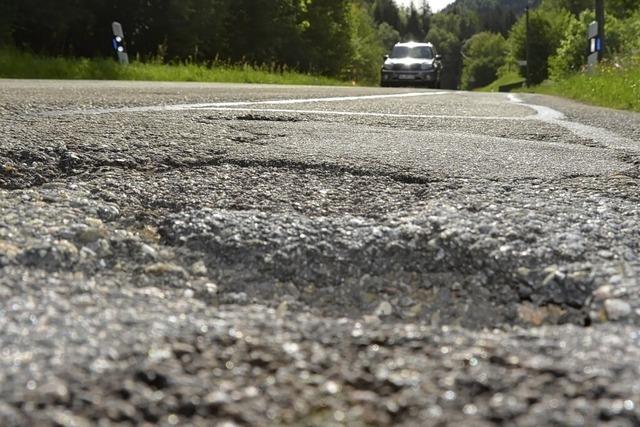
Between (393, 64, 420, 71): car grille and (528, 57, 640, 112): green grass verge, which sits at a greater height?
(393, 64, 420, 71): car grille

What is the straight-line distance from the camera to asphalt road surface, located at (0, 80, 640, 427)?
1.91ft

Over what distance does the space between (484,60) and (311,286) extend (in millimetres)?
117726

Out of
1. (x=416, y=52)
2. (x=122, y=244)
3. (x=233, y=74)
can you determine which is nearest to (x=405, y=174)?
(x=122, y=244)

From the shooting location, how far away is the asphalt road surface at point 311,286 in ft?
1.91

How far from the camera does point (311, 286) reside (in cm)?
100

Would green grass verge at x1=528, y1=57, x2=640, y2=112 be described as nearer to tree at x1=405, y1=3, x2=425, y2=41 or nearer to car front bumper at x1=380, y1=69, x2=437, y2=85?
car front bumper at x1=380, y1=69, x2=437, y2=85

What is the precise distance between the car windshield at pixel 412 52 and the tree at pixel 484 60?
9186 centimetres

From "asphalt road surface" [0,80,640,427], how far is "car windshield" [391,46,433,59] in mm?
21966

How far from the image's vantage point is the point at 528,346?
0.70m

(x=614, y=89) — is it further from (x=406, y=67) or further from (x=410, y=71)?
(x=406, y=67)

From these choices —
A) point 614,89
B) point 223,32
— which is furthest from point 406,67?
point 614,89

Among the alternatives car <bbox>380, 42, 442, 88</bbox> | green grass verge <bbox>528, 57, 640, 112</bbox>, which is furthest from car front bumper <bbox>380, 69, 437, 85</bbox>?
green grass verge <bbox>528, 57, 640, 112</bbox>

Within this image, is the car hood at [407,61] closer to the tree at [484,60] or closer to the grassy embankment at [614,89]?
the grassy embankment at [614,89]

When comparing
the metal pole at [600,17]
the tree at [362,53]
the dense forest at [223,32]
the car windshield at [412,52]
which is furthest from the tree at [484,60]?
the metal pole at [600,17]
